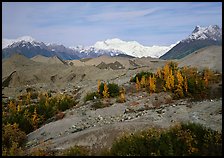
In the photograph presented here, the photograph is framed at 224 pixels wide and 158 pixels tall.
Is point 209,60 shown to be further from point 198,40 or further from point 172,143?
point 198,40

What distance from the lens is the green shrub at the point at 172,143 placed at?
7.94 meters

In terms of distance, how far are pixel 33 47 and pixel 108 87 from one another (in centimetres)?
16081

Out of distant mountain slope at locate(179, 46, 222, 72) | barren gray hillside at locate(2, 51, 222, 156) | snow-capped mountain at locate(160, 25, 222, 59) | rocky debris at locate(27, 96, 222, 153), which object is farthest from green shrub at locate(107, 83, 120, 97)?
snow-capped mountain at locate(160, 25, 222, 59)

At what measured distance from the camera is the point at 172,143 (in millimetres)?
8281

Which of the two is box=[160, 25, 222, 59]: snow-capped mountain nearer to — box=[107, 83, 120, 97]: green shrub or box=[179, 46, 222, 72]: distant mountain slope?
box=[179, 46, 222, 72]: distant mountain slope

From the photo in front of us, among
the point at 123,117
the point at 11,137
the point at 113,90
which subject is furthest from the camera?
the point at 113,90

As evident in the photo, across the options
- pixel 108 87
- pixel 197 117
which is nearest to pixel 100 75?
pixel 108 87

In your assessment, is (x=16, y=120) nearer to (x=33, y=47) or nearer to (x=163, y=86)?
(x=163, y=86)

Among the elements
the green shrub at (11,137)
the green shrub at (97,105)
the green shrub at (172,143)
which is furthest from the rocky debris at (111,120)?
the green shrub at (97,105)

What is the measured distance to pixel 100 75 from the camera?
1743 inches

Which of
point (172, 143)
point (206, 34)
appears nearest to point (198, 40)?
point (206, 34)

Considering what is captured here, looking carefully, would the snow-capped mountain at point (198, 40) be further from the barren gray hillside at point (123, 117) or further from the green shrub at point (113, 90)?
the green shrub at point (113, 90)

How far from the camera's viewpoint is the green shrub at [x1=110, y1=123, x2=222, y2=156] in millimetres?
7941

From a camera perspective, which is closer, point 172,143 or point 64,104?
point 172,143
